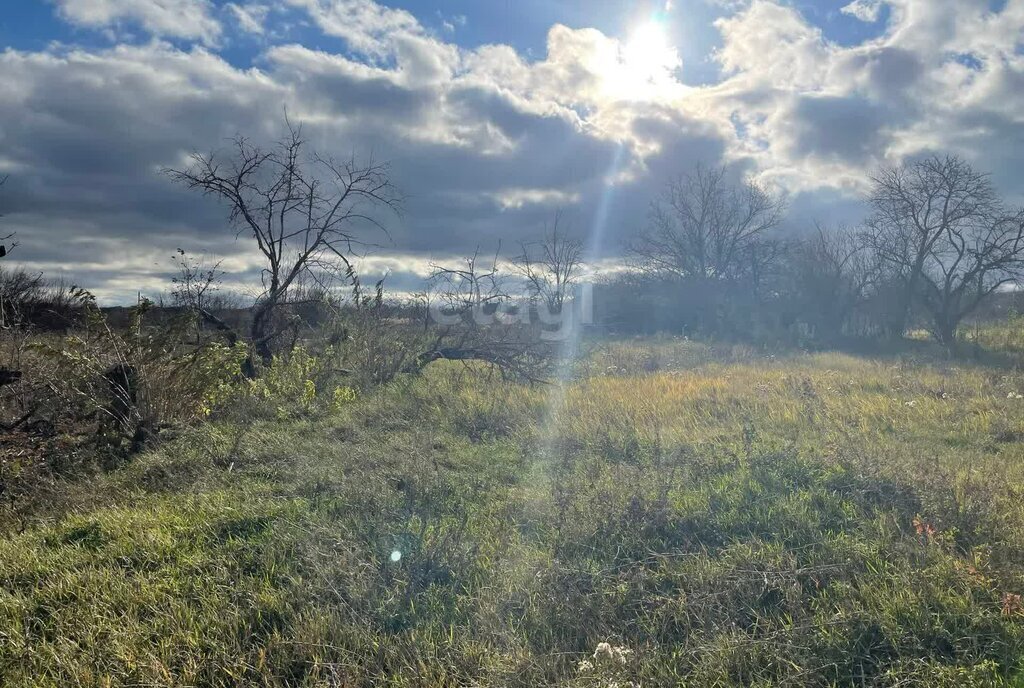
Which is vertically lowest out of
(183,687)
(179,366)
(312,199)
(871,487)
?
(183,687)

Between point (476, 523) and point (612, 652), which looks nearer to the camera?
point (612, 652)

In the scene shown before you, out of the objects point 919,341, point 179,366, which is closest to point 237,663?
point 179,366

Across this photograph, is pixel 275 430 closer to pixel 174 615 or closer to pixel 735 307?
pixel 174 615

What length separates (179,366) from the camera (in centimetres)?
738

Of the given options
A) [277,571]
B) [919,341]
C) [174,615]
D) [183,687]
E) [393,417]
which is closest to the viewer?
[183,687]

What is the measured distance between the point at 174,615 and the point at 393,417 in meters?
5.21

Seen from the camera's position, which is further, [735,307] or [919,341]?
[735,307]

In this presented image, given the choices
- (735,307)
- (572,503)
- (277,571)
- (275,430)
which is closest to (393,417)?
(275,430)

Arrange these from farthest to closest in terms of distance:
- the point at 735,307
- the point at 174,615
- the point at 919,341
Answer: the point at 735,307
the point at 919,341
the point at 174,615

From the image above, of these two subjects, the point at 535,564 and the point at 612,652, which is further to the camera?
the point at 535,564

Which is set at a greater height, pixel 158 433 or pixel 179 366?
pixel 179 366

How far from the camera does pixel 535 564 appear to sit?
3779 millimetres

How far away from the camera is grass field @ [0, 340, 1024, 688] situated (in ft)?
9.43

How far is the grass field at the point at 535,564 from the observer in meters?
2.88
